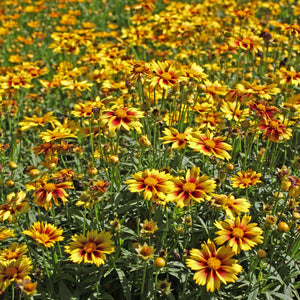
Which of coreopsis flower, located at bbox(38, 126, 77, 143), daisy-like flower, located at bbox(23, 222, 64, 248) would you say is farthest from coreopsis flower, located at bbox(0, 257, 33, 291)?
coreopsis flower, located at bbox(38, 126, 77, 143)

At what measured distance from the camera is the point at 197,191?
6.16 feet

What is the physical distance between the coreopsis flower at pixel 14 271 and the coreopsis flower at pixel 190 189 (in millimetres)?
A: 853

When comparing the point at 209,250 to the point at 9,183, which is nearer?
the point at 209,250

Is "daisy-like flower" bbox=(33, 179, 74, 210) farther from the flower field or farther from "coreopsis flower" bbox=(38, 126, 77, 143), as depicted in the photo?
"coreopsis flower" bbox=(38, 126, 77, 143)

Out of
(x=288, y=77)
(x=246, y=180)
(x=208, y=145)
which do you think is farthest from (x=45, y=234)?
(x=288, y=77)

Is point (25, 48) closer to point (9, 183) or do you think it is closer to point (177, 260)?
point (9, 183)

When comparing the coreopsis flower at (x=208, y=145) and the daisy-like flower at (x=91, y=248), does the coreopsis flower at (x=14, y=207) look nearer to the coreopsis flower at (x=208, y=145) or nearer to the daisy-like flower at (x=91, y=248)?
the daisy-like flower at (x=91, y=248)

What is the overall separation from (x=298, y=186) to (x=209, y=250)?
2.39 ft

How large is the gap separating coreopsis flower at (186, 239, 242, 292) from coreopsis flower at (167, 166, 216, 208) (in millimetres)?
265

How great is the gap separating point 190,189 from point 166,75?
79 centimetres

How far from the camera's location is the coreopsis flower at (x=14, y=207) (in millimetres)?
1986

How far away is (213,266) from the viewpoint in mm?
1750

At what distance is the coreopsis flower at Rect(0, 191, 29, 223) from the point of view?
1986 mm

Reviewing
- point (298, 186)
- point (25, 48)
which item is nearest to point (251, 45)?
point (298, 186)
